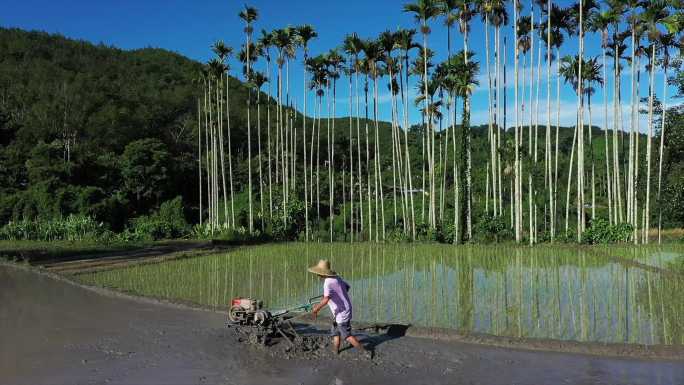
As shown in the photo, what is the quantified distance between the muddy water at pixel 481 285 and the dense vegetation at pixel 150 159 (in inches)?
310

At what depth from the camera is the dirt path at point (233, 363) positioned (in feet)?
20.1

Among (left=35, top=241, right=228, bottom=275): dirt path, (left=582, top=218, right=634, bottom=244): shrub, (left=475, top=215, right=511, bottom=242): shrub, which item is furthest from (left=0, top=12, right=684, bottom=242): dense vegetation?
(left=35, top=241, right=228, bottom=275): dirt path

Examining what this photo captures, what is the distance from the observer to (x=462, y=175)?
2555 cm

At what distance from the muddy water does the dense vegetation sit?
25.8 feet

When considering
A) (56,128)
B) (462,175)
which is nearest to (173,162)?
(56,128)

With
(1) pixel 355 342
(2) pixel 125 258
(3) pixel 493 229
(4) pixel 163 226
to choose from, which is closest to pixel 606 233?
(3) pixel 493 229

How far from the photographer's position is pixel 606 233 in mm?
22047

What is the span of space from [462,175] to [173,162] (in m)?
29.5

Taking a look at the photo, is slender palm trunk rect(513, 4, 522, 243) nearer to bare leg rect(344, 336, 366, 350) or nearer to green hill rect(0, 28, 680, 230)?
green hill rect(0, 28, 680, 230)

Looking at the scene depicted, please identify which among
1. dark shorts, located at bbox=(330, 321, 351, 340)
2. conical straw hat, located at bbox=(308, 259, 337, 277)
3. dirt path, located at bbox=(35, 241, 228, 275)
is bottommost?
dirt path, located at bbox=(35, 241, 228, 275)

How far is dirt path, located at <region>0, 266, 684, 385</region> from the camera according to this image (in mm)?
6133

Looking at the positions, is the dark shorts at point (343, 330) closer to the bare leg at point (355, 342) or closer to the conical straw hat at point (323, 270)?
the bare leg at point (355, 342)

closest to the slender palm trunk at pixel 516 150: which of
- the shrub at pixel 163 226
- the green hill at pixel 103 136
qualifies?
the green hill at pixel 103 136

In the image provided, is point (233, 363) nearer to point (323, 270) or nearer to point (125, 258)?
point (323, 270)
